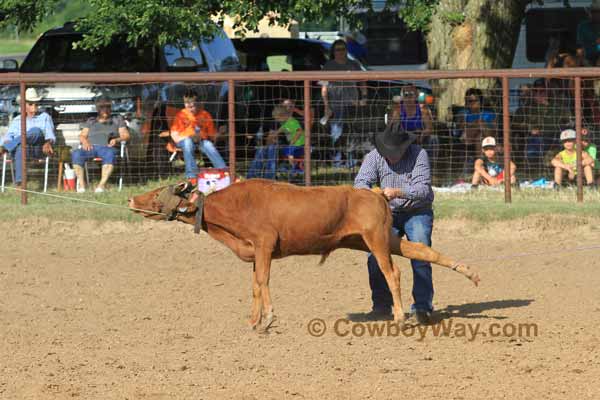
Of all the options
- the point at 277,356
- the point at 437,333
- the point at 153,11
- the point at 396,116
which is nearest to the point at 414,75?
the point at 396,116

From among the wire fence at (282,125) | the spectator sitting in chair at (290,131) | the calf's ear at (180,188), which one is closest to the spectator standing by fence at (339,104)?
the wire fence at (282,125)

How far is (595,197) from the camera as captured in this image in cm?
1437

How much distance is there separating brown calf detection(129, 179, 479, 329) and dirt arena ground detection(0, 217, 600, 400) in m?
0.58

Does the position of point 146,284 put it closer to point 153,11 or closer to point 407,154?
point 407,154

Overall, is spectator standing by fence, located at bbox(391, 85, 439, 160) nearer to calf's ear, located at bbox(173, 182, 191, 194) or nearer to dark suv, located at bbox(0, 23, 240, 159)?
dark suv, located at bbox(0, 23, 240, 159)

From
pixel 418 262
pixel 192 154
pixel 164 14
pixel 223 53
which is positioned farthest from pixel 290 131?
pixel 418 262

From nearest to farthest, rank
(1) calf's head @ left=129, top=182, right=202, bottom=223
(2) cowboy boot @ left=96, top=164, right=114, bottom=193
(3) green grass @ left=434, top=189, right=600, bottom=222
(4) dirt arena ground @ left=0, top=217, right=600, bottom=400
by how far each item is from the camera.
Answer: (4) dirt arena ground @ left=0, top=217, right=600, bottom=400 < (1) calf's head @ left=129, top=182, right=202, bottom=223 < (3) green grass @ left=434, top=189, right=600, bottom=222 < (2) cowboy boot @ left=96, top=164, right=114, bottom=193

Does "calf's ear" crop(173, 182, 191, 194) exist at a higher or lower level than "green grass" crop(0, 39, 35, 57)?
lower

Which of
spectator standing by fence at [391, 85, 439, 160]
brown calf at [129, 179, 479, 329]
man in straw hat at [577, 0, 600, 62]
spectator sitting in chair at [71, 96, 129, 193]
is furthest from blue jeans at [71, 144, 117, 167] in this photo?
man in straw hat at [577, 0, 600, 62]

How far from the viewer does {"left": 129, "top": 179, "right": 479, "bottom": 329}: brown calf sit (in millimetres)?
8242

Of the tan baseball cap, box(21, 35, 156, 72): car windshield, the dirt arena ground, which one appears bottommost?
the dirt arena ground

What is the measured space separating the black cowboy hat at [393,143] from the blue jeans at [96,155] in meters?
6.90

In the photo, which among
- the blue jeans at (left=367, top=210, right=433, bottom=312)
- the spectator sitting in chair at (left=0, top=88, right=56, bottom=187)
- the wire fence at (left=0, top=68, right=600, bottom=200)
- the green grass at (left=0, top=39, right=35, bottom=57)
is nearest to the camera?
the blue jeans at (left=367, top=210, right=433, bottom=312)

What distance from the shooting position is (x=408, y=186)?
888cm
